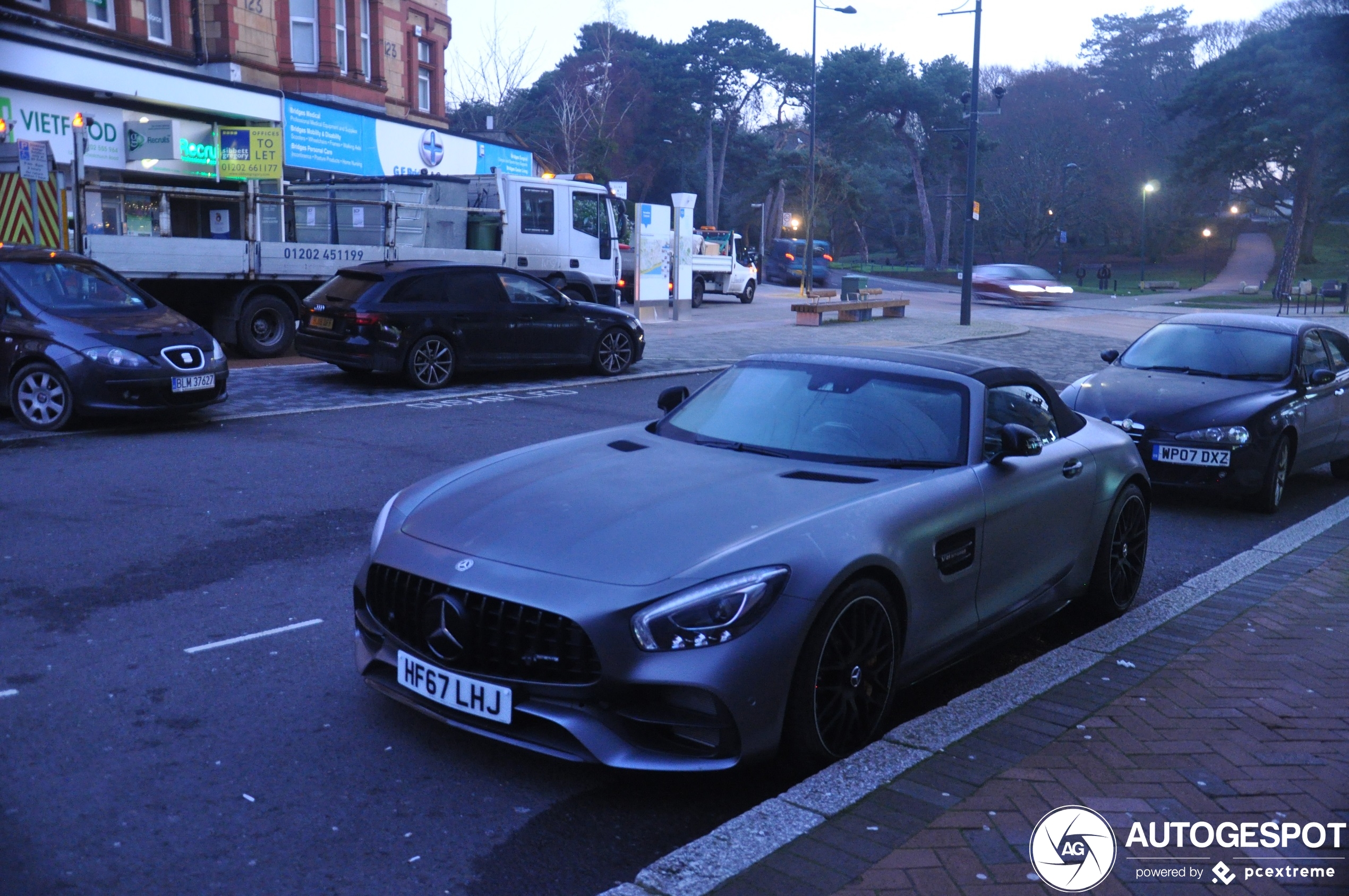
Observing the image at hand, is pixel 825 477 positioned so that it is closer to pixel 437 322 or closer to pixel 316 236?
pixel 437 322

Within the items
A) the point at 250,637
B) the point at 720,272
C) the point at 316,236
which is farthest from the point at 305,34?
the point at 250,637

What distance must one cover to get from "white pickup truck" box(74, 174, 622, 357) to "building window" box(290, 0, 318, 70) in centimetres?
618

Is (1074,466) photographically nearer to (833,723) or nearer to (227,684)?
(833,723)

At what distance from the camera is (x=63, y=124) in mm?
19797

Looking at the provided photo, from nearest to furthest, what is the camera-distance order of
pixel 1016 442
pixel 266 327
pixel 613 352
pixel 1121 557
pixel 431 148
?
1. pixel 1016 442
2. pixel 1121 557
3. pixel 613 352
4. pixel 266 327
5. pixel 431 148

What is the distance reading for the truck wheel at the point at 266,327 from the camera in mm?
16047

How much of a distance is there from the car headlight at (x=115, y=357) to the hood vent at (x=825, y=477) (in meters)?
7.87

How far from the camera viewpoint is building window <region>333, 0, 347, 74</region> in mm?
27688

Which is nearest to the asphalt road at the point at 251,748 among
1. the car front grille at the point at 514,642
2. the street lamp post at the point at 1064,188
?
the car front grille at the point at 514,642

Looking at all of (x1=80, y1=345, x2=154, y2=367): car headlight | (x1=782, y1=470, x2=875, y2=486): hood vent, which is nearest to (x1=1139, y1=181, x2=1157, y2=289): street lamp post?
(x1=80, y1=345, x2=154, y2=367): car headlight

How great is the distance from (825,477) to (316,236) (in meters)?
14.9

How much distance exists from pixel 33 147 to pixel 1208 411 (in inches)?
483

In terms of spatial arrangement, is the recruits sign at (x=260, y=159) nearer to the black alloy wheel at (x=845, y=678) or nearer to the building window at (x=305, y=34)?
the building window at (x=305, y=34)

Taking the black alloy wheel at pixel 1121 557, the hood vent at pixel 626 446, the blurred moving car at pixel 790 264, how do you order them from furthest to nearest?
the blurred moving car at pixel 790 264 < the black alloy wheel at pixel 1121 557 < the hood vent at pixel 626 446
